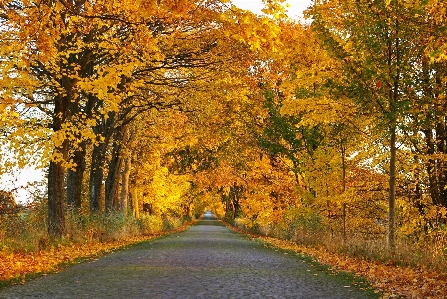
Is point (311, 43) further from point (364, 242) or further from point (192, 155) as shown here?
point (192, 155)

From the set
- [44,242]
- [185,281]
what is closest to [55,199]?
[44,242]

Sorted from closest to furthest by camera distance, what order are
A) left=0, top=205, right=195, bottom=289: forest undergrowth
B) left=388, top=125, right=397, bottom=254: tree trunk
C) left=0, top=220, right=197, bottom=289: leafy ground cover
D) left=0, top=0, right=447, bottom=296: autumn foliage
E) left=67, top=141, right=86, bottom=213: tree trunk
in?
left=0, top=220, right=197, bottom=289: leafy ground cover
left=0, top=205, right=195, bottom=289: forest undergrowth
left=0, top=0, right=447, bottom=296: autumn foliage
left=388, top=125, right=397, bottom=254: tree trunk
left=67, top=141, right=86, bottom=213: tree trunk

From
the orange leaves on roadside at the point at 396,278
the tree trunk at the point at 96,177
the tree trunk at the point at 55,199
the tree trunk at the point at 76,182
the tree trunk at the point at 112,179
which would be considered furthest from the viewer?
the tree trunk at the point at 112,179

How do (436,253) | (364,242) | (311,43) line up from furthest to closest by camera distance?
(311,43) → (364,242) → (436,253)

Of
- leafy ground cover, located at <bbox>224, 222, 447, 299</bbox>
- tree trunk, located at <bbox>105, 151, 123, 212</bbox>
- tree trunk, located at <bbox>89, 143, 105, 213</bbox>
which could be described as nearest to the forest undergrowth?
tree trunk, located at <bbox>89, 143, 105, 213</bbox>

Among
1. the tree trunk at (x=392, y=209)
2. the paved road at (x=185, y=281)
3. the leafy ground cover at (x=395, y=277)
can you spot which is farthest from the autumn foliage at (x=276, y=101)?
the paved road at (x=185, y=281)

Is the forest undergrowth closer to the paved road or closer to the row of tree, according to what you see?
the paved road

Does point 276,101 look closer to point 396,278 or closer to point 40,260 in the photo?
point 40,260

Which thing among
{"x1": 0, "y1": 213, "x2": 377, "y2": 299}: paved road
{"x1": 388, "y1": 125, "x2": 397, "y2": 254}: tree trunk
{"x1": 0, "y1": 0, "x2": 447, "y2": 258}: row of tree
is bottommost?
{"x1": 0, "y1": 213, "x2": 377, "y2": 299}: paved road

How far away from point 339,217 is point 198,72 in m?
8.89

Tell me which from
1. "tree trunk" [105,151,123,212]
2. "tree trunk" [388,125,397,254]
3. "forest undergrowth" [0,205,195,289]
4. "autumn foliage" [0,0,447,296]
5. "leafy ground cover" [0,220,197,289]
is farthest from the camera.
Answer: "tree trunk" [105,151,123,212]

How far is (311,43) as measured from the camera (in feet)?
61.6

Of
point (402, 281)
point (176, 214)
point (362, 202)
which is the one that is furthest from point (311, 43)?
point (176, 214)

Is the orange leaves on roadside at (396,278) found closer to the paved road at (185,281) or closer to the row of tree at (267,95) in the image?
the paved road at (185,281)
